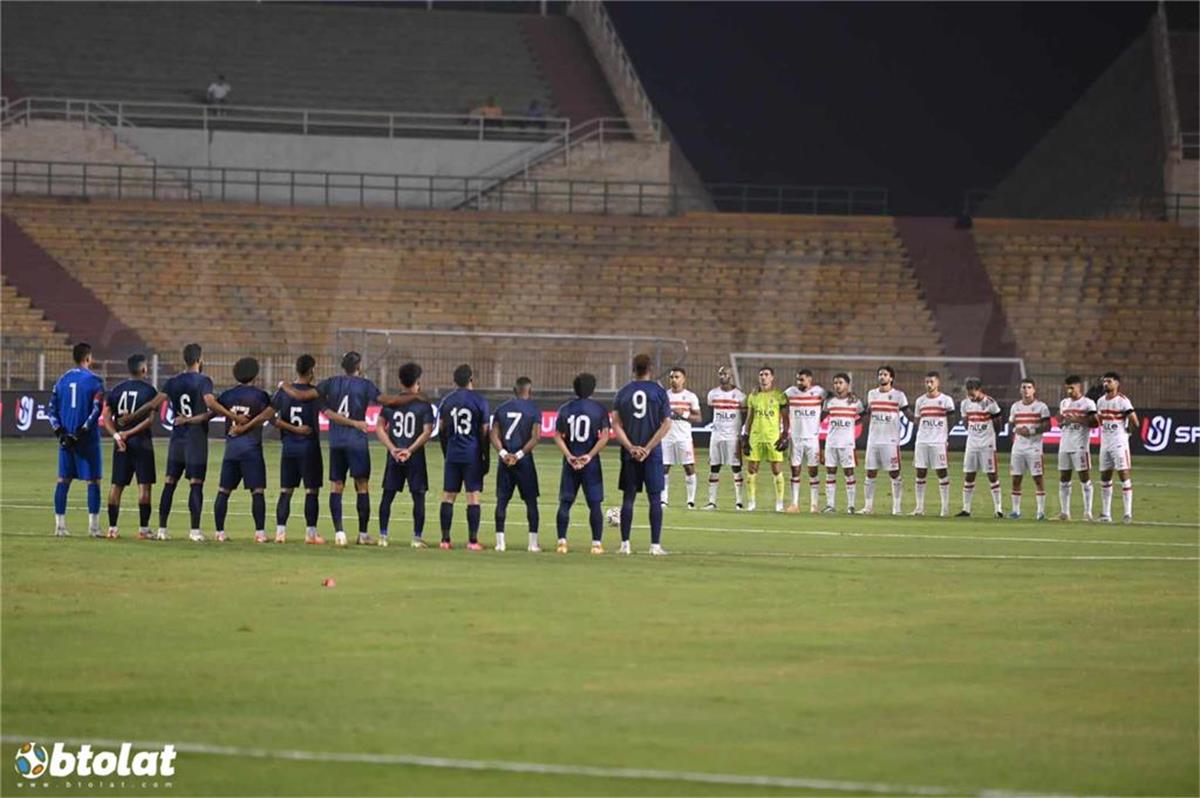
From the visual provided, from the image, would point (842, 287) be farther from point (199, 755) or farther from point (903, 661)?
point (199, 755)

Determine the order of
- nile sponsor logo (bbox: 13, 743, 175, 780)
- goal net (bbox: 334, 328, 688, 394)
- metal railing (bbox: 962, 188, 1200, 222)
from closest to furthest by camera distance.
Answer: nile sponsor logo (bbox: 13, 743, 175, 780)
goal net (bbox: 334, 328, 688, 394)
metal railing (bbox: 962, 188, 1200, 222)

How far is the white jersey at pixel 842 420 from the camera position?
93.8ft

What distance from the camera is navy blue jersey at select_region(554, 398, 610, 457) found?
20.4 metres

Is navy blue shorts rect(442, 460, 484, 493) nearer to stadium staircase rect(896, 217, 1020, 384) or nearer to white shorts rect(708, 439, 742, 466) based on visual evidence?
white shorts rect(708, 439, 742, 466)

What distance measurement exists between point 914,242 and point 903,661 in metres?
41.9

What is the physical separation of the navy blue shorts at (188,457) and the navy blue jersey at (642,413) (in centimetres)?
458

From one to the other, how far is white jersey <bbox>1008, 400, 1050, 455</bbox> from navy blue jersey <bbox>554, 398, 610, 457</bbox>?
946 centimetres

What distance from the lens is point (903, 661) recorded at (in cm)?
1343

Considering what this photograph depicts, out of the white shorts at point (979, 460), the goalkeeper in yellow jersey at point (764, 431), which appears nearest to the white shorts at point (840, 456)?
the goalkeeper in yellow jersey at point (764, 431)

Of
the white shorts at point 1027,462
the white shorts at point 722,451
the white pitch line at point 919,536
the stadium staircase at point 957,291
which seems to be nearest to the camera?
the white pitch line at point 919,536

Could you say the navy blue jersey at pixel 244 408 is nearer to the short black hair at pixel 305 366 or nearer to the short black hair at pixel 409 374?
the short black hair at pixel 305 366

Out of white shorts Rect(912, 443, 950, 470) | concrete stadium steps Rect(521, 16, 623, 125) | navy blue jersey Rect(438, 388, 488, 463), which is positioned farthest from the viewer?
concrete stadium steps Rect(521, 16, 623, 125)

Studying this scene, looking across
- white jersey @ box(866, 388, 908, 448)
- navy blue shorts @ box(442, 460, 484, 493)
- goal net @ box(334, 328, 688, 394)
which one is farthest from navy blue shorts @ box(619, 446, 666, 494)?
goal net @ box(334, 328, 688, 394)

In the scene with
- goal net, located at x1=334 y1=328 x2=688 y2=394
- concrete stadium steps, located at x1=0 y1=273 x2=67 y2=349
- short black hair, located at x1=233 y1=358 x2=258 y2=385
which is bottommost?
short black hair, located at x1=233 y1=358 x2=258 y2=385
